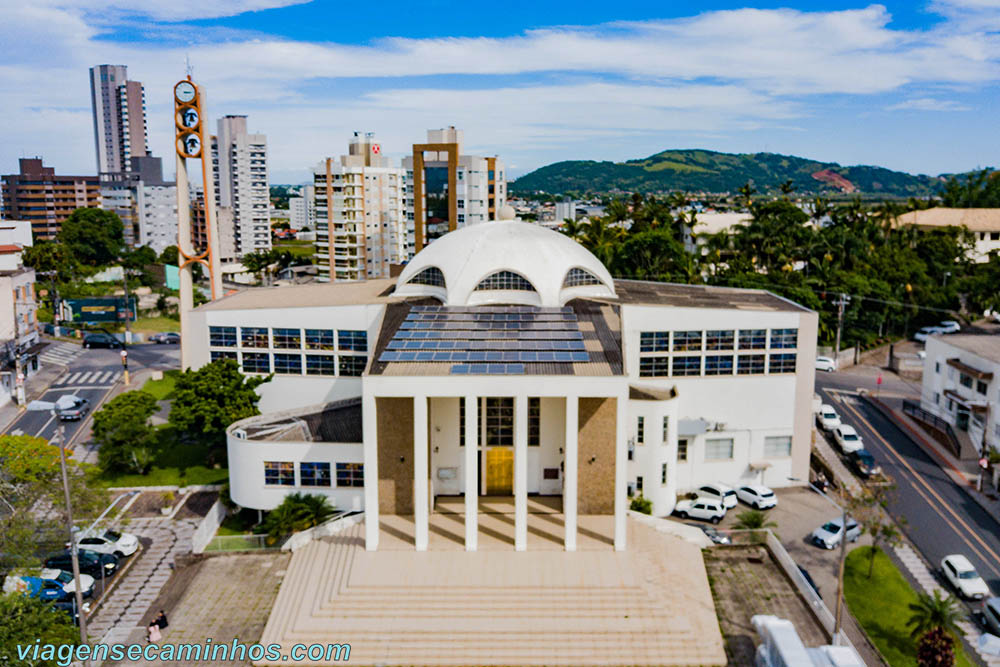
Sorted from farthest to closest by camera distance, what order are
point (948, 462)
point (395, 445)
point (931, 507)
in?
point (948, 462), point (931, 507), point (395, 445)

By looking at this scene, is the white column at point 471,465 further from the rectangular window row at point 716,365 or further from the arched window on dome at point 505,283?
the rectangular window row at point 716,365

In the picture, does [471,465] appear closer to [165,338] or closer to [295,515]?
[295,515]

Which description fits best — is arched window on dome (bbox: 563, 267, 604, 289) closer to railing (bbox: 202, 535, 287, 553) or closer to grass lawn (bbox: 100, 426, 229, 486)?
railing (bbox: 202, 535, 287, 553)

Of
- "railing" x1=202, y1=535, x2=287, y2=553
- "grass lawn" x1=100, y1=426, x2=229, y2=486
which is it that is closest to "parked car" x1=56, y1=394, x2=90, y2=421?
"grass lawn" x1=100, y1=426, x2=229, y2=486

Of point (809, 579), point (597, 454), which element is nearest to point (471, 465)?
point (597, 454)

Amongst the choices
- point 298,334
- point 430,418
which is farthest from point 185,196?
point 430,418

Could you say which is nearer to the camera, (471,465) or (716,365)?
(471,465)
